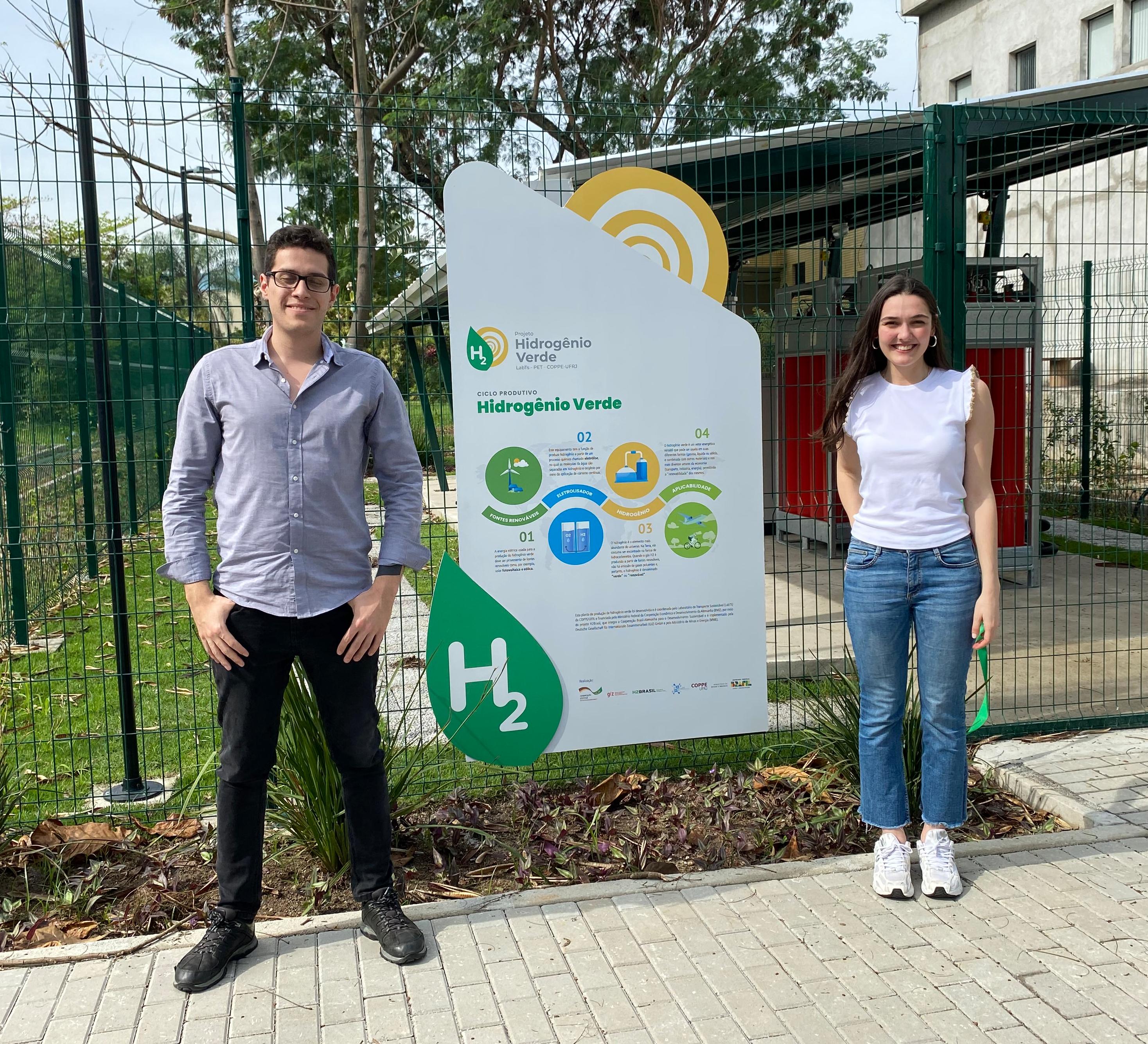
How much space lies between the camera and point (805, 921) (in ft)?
11.4

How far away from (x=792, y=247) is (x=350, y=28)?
27.1ft

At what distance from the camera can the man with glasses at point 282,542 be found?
3.13 metres

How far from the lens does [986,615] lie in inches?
140

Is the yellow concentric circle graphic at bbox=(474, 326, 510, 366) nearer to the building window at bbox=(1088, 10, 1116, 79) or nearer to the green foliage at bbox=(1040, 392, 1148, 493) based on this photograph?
the green foliage at bbox=(1040, 392, 1148, 493)

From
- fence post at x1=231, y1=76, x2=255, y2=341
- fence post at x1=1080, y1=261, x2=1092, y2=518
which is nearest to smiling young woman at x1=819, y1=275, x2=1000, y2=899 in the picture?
fence post at x1=231, y1=76, x2=255, y2=341

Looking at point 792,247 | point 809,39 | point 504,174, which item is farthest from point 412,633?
point 809,39

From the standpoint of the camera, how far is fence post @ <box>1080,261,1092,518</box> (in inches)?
369

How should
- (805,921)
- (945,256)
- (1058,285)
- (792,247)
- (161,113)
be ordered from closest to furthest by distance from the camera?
1. (805,921)
2. (161,113)
3. (945,256)
4. (792,247)
5. (1058,285)

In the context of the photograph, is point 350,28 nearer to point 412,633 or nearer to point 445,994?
point 412,633

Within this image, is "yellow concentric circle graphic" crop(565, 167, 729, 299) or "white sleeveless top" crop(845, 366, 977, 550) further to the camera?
"yellow concentric circle graphic" crop(565, 167, 729, 299)

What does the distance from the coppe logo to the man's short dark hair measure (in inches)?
33.3

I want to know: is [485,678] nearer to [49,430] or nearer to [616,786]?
[616,786]

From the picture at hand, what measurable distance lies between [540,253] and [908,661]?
78.8 inches

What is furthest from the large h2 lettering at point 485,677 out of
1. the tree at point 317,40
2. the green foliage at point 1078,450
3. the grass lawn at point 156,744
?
the tree at point 317,40
